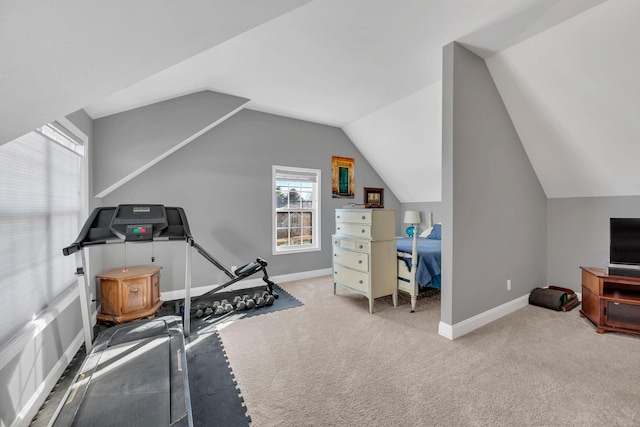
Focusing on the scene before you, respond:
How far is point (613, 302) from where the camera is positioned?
2.68m

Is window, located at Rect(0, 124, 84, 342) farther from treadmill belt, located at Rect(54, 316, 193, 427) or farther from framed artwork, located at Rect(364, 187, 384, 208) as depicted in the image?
framed artwork, located at Rect(364, 187, 384, 208)

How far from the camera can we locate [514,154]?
3295mm

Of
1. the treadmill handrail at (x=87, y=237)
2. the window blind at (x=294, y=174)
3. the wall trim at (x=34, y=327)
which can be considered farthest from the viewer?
the window blind at (x=294, y=174)

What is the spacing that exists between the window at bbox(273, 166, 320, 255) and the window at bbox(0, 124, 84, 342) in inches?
105

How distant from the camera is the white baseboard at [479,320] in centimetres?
265

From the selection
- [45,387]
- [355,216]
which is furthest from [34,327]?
[355,216]

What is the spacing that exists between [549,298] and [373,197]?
323 cm

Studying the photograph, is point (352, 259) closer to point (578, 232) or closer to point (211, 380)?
point (211, 380)

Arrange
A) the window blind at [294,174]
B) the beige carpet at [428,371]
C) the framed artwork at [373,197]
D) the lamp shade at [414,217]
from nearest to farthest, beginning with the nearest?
the beige carpet at [428,371]
the window blind at [294,174]
the lamp shade at [414,217]
the framed artwork at [373,197]

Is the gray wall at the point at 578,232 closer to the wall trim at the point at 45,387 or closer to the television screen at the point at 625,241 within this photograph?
the television screen at the point at 625,241

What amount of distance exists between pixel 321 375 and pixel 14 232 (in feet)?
7.42

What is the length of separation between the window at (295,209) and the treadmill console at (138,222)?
7.68ft

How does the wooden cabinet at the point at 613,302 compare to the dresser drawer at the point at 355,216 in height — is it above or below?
below

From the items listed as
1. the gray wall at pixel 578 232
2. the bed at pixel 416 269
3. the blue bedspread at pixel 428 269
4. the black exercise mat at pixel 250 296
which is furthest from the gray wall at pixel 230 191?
the gray wall at pixel 578 232
